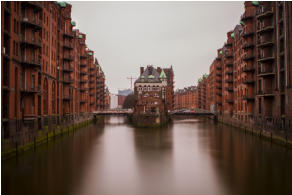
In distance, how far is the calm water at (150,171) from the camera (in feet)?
54.5

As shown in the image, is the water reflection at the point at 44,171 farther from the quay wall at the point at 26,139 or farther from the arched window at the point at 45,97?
the arched window at the point at 45,97

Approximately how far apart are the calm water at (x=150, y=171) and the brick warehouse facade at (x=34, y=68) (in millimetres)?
4239

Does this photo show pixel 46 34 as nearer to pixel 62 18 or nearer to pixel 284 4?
pixel 62 18

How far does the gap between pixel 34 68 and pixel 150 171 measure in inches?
857

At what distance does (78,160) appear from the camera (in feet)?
82.2

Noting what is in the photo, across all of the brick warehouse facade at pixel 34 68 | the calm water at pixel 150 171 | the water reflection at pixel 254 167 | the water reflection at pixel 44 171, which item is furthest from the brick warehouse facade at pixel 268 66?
the brick warehouse facade at pixel 34 68

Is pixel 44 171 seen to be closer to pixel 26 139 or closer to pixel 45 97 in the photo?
pixel 26 139

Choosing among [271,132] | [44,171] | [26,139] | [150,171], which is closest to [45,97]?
[26,139]

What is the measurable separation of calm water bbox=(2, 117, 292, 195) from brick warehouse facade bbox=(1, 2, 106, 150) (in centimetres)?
424

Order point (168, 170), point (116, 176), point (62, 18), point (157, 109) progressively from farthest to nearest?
point (157, 109) → point (62, 18) → point (168, 170) → point (116, 176)

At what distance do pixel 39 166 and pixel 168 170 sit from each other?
10.6 meters

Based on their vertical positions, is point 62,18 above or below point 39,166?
above

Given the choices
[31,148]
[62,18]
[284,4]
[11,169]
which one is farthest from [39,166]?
[62,18]

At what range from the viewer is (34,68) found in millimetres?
34125
